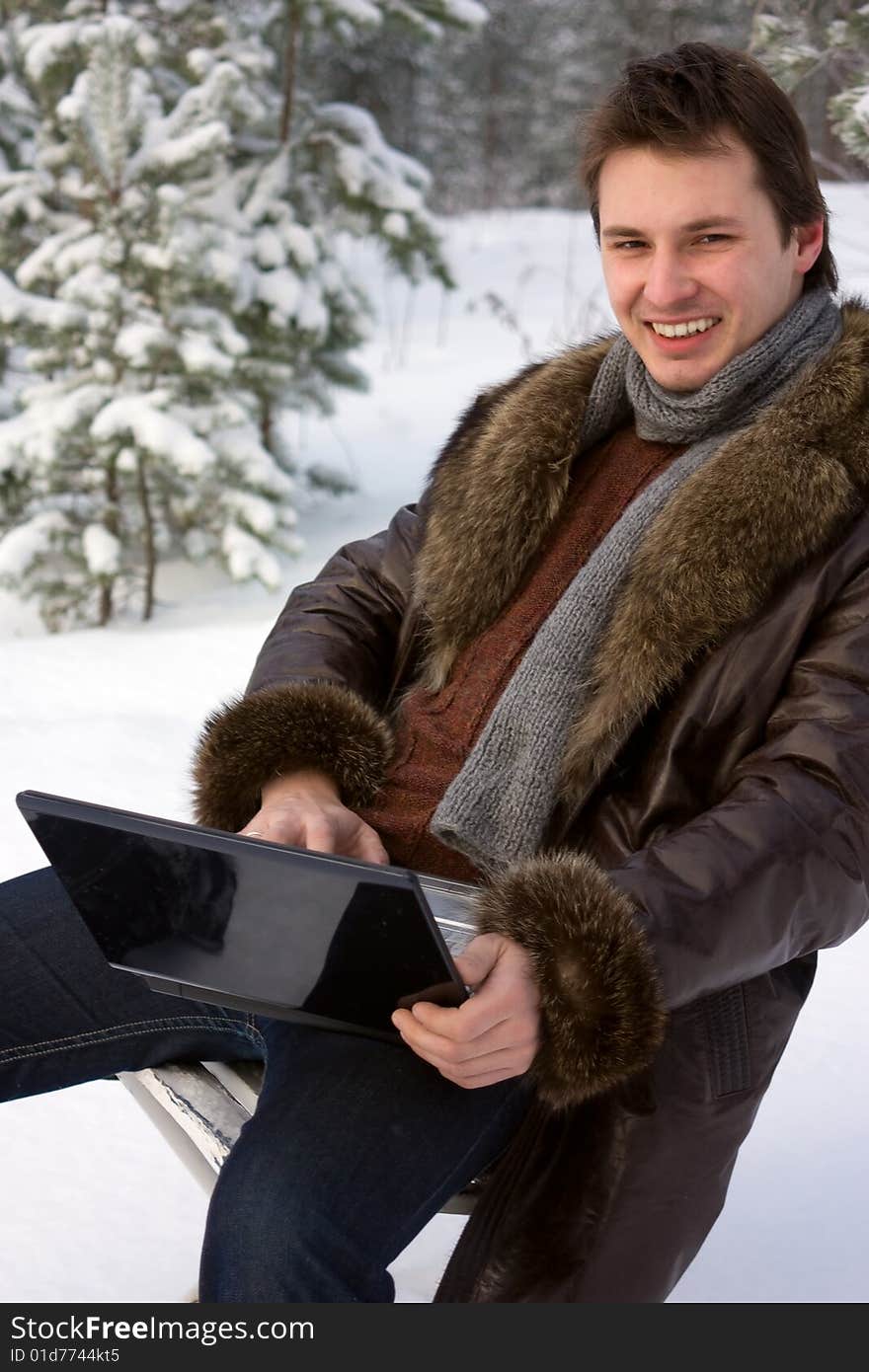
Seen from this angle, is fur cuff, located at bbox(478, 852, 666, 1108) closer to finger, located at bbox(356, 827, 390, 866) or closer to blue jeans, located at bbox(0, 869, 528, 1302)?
blue jeans, located at bbox(0, 869, 528, 1302)

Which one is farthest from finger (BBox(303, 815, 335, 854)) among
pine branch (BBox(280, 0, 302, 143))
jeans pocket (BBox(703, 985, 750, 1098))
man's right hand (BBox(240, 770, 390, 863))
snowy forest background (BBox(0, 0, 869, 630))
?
pine branch (BBox(280, 0, 302, 143))

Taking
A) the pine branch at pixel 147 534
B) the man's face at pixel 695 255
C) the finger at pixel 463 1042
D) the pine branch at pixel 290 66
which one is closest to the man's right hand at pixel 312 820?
the finger at pixel 463 1042

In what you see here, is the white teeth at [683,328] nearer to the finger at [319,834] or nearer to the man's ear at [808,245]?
the man's ear at [808,245]

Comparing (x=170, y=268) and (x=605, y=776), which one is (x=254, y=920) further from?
(x=170, y=268)

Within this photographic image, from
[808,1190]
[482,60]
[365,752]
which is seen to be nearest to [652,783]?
[365,752]

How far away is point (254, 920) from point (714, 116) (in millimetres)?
1126

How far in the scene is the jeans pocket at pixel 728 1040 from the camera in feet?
5.47

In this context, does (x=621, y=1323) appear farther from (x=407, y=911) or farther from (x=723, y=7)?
(x=723, y=7)

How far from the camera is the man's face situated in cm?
183

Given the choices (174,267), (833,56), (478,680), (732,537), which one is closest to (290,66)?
(174,267)

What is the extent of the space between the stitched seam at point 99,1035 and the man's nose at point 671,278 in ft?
3.61

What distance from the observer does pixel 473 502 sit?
2137 millimetres

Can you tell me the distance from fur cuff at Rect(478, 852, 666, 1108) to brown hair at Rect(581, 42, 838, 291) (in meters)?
0.94

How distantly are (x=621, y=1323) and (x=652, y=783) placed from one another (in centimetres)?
61
